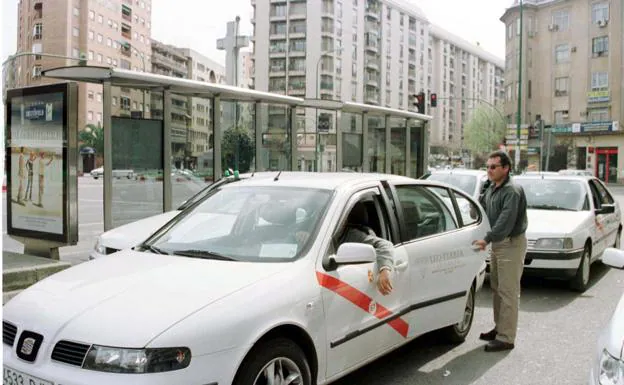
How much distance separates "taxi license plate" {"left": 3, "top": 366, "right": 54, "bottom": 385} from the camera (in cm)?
286

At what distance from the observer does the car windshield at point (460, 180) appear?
11596 mm

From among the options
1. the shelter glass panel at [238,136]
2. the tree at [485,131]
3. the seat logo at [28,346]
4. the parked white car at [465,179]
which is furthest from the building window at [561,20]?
the seat logo at [28,346]

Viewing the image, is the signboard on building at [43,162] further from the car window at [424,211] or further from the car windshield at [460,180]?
the car windshield at [460,180]

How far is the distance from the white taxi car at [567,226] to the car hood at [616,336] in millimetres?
4586

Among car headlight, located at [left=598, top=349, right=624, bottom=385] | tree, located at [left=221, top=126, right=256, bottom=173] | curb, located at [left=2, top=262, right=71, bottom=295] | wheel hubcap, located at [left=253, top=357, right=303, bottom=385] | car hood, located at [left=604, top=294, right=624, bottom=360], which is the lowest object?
curb, located at [left=2, top=262, right=71, bottom=295]

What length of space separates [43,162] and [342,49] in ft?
256

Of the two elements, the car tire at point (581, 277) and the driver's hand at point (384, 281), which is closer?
the driver's hand at point (384, 281)

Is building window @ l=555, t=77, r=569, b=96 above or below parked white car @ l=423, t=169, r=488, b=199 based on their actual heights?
above

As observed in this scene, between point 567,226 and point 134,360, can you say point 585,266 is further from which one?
point 134,360

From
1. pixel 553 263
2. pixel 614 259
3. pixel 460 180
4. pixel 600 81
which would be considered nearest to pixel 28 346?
pixel 614 259

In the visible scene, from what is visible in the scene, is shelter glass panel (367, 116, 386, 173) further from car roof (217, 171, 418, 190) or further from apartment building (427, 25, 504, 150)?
apartment building (427, 25, 504, 150)

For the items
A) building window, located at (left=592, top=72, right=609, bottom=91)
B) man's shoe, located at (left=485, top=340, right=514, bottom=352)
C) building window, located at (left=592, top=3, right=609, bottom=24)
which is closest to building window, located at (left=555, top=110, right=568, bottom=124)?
building window, located at (left=592, top=72, right=609, bottom=91)

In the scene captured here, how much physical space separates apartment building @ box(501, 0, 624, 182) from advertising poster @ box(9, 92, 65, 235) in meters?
47.8

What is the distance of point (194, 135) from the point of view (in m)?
10.2
